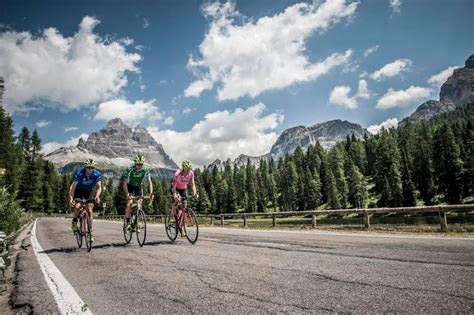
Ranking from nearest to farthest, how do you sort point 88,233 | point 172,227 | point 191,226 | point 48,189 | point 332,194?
point 88,233 → point 191,226 → point 172,227 → point 332,194 → point 48,189

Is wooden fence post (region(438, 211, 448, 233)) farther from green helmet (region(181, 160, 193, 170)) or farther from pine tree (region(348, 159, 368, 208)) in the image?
pine tree (region(348, 159, 368, 208))

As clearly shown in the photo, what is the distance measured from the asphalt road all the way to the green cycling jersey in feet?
10.5

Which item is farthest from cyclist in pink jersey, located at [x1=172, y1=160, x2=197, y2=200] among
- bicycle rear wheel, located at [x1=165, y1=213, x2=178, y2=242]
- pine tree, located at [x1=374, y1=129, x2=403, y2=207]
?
pine tree, located at [x1=374, y1=129, x2=403, y2=207]

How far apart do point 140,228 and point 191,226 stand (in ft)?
4.79

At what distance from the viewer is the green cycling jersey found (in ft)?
31.2

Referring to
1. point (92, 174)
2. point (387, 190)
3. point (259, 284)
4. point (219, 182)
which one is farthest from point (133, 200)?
point (219, 182)

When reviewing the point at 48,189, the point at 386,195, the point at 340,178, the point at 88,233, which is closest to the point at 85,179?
the point at 88,233

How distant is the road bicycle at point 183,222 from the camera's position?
374 inches

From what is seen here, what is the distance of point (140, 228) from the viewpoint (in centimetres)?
925

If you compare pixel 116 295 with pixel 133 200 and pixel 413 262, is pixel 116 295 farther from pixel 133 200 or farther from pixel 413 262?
pixel 133 200

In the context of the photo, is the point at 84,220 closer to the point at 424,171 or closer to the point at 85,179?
the point at 85,179

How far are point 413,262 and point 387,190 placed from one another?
85037 millimetres

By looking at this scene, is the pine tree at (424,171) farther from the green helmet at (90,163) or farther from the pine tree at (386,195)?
the green helmet at (90,163)

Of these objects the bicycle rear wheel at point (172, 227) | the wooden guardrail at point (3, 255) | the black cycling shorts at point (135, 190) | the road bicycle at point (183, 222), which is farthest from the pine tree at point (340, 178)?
the wooden guardrail at point (3, 255)
